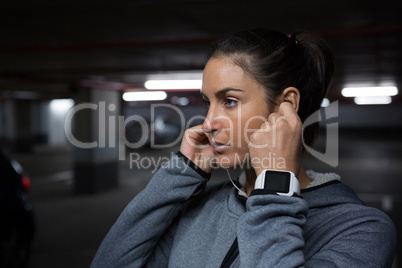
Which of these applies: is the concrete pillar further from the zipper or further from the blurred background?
the zipper

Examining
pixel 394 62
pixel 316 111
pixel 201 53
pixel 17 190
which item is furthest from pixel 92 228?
pixel 394 62

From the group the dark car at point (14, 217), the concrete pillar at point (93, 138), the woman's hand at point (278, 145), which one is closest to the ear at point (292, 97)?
the woman's hand at point (278, 145)

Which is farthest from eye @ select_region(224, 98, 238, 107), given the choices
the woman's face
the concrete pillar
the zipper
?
the concrete pillar

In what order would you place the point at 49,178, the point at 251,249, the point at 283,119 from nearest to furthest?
the point at 251,249
the point at 283,119
the point at 49,178

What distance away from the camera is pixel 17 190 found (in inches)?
130

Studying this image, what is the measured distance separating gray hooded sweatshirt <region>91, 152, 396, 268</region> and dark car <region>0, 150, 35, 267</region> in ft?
7.85

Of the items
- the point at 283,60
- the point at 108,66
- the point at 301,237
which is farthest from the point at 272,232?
the point at 108,66

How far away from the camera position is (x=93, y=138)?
24.7 feet

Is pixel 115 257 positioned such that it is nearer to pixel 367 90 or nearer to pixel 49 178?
pixel 49 178

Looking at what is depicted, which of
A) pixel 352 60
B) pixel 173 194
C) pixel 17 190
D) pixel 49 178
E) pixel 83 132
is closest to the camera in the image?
pixel 173 194

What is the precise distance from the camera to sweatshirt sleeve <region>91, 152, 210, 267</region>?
1.16 meters

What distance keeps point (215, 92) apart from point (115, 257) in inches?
24.0

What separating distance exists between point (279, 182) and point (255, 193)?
6 cm

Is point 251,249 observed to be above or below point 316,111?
below
